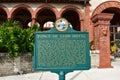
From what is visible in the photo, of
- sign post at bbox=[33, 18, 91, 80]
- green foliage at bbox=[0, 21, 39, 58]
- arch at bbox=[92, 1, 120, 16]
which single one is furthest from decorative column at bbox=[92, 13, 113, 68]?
arch at bbox=[92, 1, 120, 16]

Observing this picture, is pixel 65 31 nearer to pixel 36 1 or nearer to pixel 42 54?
pixel 42 54

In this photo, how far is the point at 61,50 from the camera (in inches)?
238

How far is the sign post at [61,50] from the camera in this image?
5.99m

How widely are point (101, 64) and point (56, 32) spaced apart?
7173 millimetres

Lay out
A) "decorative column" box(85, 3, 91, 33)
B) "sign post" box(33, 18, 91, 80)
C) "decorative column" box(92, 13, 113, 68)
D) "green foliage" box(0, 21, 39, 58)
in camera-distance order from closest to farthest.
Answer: "sign post" box(33, 18, 91, 80), "green foliage" box(0, 21, 39, 58), "decorative column" box(92, 13, 113, 68), "decorative column" box(85, 3, 91, 33)

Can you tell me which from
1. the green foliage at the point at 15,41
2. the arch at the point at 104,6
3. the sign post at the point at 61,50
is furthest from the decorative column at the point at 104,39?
the arch at the point at 104,6

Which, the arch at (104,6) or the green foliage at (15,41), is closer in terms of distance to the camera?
the green foliage at (15,41)

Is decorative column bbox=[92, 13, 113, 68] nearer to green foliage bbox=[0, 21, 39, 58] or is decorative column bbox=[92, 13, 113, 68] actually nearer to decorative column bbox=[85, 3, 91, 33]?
green foliage bbox=[0, 21, 39, 58]

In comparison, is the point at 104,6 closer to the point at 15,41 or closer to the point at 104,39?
the point at 104,39

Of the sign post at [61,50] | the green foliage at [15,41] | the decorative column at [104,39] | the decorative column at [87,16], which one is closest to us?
the sign post at [61,50]

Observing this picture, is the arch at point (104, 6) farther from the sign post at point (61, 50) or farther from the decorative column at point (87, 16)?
the sign post at point (61, 50)

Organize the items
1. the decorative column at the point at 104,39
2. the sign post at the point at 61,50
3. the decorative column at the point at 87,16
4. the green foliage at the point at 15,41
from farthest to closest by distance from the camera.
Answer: the decorative column at the point at 87,16 → the decorative column at the point at 104,39 → the green foliage at the point at 15,41 → the sign post at the point at 61,50

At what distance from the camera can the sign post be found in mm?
5992

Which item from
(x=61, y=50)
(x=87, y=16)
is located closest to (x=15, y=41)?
(x=61, y=50)
